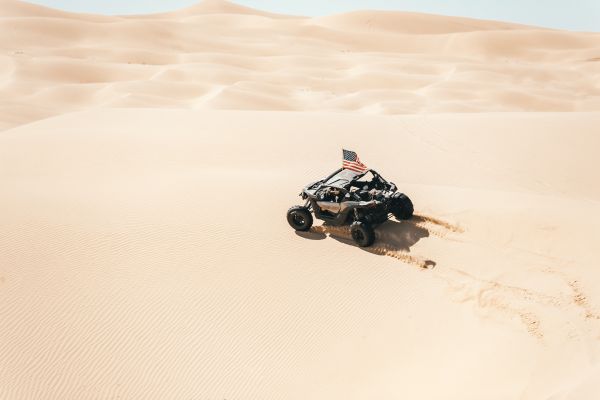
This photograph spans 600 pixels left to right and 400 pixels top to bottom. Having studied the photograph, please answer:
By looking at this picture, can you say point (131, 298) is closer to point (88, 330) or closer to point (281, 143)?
point (88, 330)

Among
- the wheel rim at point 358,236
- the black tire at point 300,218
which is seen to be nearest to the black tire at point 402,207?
the wheel rim at point 358,236

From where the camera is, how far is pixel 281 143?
1662 centimetres

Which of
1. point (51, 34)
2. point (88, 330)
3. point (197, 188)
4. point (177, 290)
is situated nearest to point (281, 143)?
point (197, 188)

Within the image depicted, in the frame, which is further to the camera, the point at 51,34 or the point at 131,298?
the point at 51,34

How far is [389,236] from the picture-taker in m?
10.2

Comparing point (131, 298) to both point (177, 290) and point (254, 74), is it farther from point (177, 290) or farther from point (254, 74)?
point (254, 74)

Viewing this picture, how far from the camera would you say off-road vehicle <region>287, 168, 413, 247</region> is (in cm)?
973

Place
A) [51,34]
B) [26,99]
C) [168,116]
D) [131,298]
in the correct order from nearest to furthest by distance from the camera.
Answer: [131,298], [168,116], [26,99], [51,34]

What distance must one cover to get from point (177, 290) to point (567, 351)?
5.66m

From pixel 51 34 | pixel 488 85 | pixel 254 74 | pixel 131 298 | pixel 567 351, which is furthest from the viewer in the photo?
pixel 51 34

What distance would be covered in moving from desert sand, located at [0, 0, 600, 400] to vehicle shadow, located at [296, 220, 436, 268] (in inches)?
2.2

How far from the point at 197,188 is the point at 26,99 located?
23.6 meters

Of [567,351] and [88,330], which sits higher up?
[567,351]

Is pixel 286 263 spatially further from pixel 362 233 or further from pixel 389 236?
pixel 389 236
